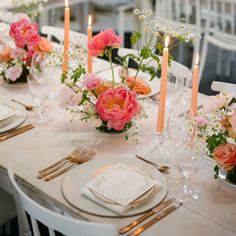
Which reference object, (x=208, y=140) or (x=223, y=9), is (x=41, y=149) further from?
(x=223, y=9)

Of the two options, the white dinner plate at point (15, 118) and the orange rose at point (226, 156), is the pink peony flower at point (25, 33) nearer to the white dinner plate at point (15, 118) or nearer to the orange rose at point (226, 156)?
the white dinner plate at point (15, 118)

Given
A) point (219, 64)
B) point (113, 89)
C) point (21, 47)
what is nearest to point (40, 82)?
point (21, 47)

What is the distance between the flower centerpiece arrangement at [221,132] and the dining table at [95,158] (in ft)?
0.28

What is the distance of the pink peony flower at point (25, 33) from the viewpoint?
6.81ft

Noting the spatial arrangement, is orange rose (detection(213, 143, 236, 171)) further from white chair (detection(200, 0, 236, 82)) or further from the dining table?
white chair (detection(200, 0, 236, 82))

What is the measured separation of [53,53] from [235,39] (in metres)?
2.13

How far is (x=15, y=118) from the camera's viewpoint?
1873 mm

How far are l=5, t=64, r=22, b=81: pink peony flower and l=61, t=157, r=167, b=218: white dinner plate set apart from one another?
0.69m

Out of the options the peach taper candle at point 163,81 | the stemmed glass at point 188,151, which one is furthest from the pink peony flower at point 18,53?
the stemmed glass at point 188,151

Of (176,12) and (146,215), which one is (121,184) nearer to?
(146,215)

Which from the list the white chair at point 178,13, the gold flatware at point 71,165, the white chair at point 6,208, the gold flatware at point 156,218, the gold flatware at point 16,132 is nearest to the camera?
the gold flatware at point 156,218

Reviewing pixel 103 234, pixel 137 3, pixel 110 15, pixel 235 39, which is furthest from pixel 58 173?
pixel 110 15

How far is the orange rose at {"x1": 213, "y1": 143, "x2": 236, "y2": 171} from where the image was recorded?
1426mm

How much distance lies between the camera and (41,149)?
5.55ft
